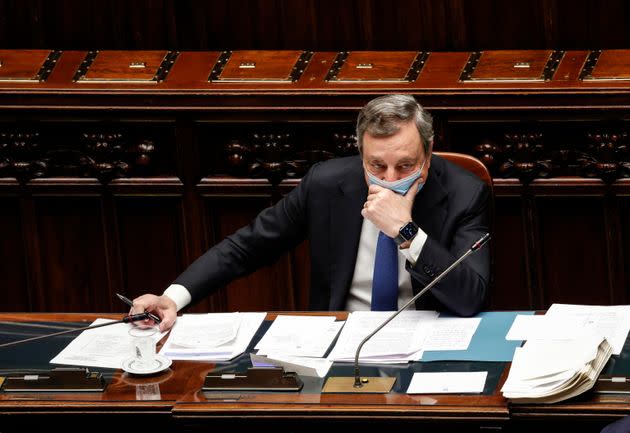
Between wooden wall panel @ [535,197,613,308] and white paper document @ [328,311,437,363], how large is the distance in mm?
1516

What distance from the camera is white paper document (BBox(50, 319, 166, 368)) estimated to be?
4098mm

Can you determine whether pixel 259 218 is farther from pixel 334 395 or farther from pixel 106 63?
pixel 106 63

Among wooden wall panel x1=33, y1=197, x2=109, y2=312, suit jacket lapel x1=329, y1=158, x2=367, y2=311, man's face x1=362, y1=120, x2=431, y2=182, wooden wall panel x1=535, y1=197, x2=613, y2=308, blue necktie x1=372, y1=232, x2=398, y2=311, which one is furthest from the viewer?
wooden wall panel x1=33, y1=197, x2=109, y2=312

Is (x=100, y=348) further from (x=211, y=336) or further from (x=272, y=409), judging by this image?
(x=272, y=409)

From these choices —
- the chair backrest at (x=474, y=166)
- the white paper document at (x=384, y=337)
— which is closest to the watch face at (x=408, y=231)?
the white paper document at (x=384, y=337)

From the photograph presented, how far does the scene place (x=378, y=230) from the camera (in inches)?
181

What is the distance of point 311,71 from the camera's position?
592 cm

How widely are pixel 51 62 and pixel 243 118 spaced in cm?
100

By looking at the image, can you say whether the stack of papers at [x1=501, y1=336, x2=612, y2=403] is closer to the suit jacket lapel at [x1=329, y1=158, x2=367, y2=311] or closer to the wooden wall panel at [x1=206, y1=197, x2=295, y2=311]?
the suit jacket lapel at [x1=329, y1=158, x2=367, y2=311]

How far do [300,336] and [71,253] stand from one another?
2.12 m

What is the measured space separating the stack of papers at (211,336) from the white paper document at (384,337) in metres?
0.29

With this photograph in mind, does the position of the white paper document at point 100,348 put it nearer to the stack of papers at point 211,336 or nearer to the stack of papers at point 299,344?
the stack of papers at point 211,336

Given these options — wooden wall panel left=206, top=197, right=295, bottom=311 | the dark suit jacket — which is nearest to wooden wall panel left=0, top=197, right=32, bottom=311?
wooden wall panel left=206, top=197, right=295, bottom=311

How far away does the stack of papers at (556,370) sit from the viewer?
3.59 m
